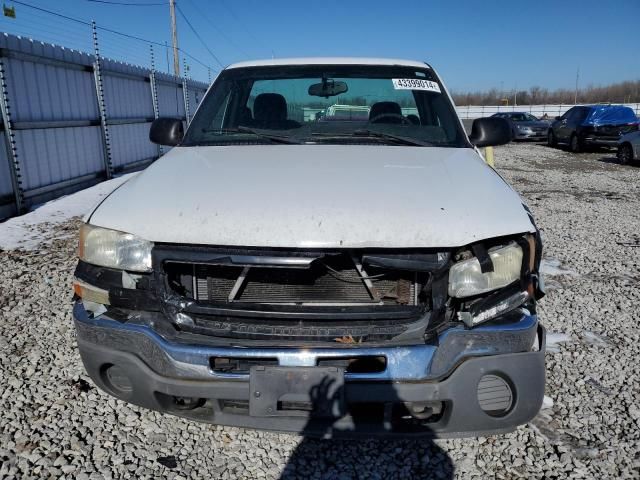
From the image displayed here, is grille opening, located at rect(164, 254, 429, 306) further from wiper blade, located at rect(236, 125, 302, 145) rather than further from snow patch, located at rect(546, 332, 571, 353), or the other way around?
snow patch, located at rect(546, 332, 571, 353)

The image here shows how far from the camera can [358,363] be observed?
6.14 ft

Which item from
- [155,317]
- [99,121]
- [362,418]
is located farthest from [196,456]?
[99,121]

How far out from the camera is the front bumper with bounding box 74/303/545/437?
1.82m

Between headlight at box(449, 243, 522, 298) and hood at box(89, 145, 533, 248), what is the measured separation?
90mm

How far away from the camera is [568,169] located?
13.2m

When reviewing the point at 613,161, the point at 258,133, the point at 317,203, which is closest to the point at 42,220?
the point at 258,133

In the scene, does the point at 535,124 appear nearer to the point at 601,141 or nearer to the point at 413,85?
the point at 601,141

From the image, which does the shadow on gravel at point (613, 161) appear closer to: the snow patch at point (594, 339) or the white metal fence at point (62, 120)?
the snow patch at point (594, 339)

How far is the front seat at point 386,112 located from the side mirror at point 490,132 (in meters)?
0.53

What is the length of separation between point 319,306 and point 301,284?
124 mm

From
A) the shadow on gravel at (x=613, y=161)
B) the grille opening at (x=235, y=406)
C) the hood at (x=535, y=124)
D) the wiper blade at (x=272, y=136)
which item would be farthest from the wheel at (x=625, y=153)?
the grille opening at (x=235, y=406)

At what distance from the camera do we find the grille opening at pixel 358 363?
1844 mm

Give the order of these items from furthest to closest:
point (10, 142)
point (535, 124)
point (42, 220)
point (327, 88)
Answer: point (535, 124) < point (10, 142) < point (42, 220) < point (327, 88)

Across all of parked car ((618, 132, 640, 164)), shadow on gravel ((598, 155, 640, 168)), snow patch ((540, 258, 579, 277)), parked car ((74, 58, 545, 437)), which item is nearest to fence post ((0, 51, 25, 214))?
parked car ((74, 58, 545, 437))
